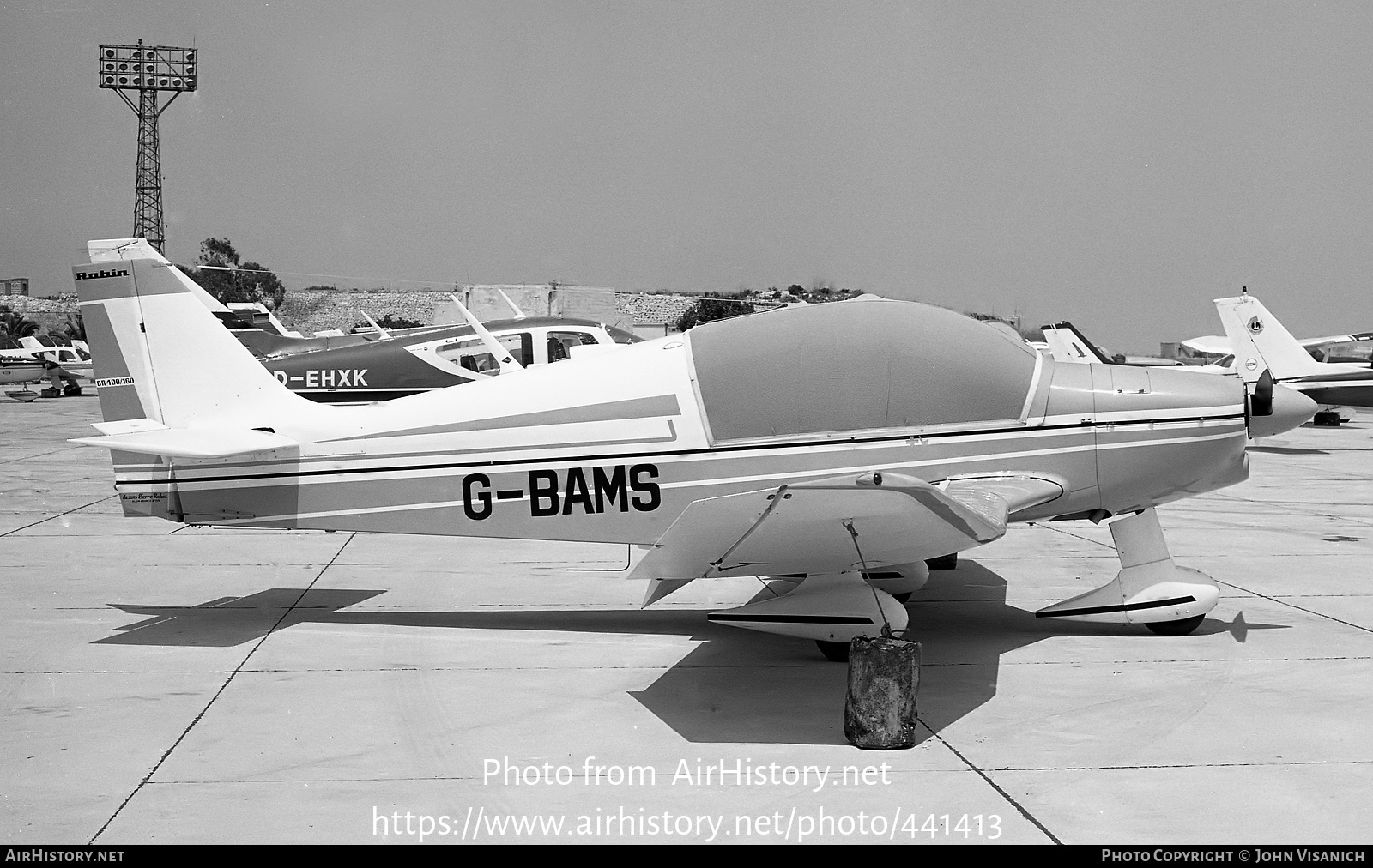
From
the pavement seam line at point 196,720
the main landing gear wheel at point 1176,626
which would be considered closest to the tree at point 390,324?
the pavement seam line at point 196,720

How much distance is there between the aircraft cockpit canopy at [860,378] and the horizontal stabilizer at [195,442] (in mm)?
2867

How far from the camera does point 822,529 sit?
5449mm

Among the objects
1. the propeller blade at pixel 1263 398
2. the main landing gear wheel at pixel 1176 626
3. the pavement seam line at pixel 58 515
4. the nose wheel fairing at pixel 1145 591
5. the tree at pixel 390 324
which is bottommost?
the tree at pixel 390 324

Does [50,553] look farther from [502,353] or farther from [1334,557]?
[1334,557]

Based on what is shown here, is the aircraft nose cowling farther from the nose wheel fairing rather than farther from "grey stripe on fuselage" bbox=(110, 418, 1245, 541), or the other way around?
the nose wheel fairing

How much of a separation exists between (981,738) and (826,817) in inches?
49.7

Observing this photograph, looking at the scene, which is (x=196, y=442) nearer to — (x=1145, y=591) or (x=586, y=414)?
(x=586, y=414)

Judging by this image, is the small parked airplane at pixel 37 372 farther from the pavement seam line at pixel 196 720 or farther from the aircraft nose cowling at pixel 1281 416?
the aircraft nose cowling at pixel 1281 416

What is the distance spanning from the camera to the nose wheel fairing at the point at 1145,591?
7070 millimetres

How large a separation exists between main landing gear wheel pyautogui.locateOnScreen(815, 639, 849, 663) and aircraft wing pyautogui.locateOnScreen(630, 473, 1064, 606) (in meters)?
0.65

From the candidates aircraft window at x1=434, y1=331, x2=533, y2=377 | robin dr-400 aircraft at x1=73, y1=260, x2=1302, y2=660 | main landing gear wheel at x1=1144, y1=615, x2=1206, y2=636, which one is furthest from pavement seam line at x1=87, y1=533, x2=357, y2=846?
aircraft window at x1=434, y1=331, x2=533, y2=377

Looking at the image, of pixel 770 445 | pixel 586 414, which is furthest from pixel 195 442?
pixel 770 445

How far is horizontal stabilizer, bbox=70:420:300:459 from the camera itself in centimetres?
698

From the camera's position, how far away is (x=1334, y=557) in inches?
393
